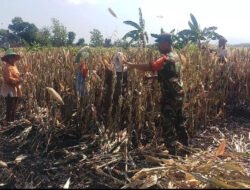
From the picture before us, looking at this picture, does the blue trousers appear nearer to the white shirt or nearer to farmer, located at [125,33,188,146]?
the white shirt

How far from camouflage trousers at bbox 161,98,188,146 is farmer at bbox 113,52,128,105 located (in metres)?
0.47

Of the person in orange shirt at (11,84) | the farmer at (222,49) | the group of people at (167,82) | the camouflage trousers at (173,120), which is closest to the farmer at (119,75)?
the group of people at (167,82)

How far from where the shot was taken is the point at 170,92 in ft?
10.4

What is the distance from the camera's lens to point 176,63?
3.13 metres

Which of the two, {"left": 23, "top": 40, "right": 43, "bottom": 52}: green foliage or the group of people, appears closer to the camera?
the group of people

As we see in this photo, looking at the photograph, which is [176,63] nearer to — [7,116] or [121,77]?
[121,77]

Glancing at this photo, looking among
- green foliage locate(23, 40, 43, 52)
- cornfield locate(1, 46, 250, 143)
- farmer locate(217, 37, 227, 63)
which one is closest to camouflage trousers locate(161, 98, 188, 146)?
cornfield locate(1, 46, 250, 143)

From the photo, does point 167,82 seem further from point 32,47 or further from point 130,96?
point 32,47

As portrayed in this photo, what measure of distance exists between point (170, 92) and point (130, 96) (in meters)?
0.43

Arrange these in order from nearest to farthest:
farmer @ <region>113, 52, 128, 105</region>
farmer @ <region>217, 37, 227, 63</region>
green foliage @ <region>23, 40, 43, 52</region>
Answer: farmer @ <region>113, 52, 128, 105</region>, farmer @ <region>217, 37, 227, 63</region>, green foliage @ <region>23, 40, 43, 52</region>

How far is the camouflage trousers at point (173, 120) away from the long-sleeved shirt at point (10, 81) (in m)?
1.87

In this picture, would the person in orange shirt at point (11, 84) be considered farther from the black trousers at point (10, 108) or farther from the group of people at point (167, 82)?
the group of people at point (167, 82)

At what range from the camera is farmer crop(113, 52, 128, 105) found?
317 centimetres

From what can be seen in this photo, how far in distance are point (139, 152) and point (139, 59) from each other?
4.31 feet
